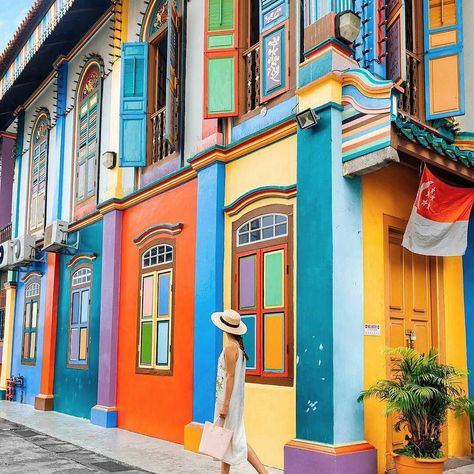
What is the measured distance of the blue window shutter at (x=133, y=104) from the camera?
35.4ft

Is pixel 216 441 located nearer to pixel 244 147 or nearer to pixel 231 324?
pixel 231 324

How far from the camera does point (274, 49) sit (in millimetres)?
8039

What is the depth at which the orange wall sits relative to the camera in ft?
29.7

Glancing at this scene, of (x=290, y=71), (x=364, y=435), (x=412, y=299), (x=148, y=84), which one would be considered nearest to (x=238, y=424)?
(x=364, y=435)

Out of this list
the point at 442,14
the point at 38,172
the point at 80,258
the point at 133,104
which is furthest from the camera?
the point at 38,172

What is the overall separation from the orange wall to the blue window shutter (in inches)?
35.8

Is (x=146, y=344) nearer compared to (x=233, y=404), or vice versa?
(x=233, y=404)

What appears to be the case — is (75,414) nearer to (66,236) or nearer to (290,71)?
(66,236)

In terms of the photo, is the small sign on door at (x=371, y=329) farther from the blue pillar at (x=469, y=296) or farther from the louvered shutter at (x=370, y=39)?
the louvered shutter at (x=370, y=39)

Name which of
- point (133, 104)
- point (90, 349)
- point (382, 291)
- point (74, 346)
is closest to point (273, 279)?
point (382, 291)

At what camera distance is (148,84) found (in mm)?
11000

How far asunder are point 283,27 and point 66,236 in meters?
7.17

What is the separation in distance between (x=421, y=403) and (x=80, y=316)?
8168 millimetres

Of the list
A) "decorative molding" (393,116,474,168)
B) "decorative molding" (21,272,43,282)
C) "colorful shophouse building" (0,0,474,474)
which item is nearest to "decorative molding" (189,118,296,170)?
"colorful shophouse building" (0,0,474,474)
